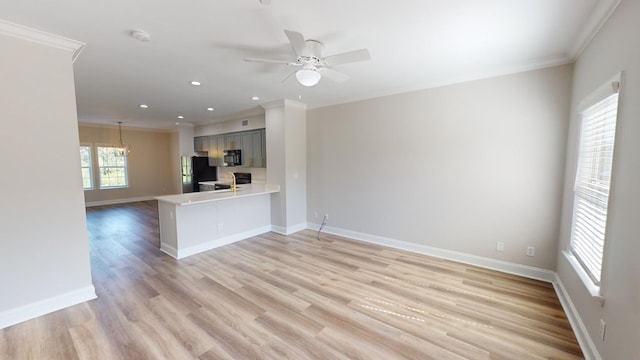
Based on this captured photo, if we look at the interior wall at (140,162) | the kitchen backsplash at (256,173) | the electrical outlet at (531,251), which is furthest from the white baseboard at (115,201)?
the electrical outlet at (531,251)

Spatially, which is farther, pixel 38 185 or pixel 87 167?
pixel 87 167

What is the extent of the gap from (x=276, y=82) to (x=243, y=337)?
3190 mm

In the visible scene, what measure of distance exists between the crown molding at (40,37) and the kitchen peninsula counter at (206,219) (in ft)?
6.77

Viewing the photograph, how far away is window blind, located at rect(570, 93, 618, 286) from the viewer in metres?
1.94

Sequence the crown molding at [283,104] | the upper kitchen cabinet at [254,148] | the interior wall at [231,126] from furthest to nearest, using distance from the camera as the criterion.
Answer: the interior wall at [231,126] → the upper kitchen cabinet at [254,148] → the crown molding at [283,104]

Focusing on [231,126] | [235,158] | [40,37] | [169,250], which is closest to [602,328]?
[169,250]

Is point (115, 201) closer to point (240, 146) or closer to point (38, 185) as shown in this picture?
point (240, 146)

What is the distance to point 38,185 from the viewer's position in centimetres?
243

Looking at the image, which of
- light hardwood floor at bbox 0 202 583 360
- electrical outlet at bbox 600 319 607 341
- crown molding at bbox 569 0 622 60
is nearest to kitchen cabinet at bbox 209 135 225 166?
light hardwood floor at bbox 0 202 583 360

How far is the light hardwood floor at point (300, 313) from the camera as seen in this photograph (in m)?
2.05

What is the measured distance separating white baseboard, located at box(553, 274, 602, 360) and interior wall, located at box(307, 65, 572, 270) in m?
0.48

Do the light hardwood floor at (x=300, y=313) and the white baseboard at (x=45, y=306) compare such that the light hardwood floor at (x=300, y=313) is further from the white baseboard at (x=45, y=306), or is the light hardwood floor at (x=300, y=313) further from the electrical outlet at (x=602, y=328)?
the electrical outlet at (x=602, y=328)

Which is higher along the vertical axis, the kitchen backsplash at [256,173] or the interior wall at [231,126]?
the interior wall at [231,126]

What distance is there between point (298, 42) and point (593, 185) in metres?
2.79
